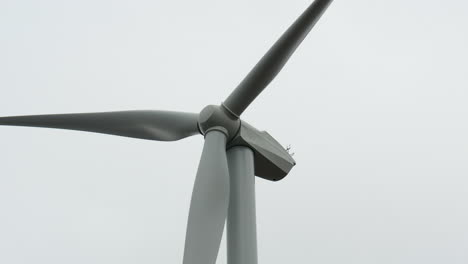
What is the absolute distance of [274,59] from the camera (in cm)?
Result: 728

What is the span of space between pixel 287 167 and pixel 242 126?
3.54ft

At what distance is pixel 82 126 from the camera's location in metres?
7.96

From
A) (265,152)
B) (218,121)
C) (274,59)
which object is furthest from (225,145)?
(274,59)

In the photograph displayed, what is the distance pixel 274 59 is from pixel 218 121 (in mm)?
1214

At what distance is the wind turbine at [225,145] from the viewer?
6734mm

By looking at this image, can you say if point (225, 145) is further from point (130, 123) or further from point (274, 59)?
point (130, 123)

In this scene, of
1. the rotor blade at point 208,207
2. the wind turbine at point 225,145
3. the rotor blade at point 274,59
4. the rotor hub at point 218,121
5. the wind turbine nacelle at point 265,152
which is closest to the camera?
the rotor blade at point 208,207

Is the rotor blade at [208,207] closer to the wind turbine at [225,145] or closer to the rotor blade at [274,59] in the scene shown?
the wind turbine at [225,145]

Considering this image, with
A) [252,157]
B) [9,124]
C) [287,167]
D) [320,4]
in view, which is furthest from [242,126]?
[9,124]

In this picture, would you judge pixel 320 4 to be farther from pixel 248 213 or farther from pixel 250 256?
pixel 250 256

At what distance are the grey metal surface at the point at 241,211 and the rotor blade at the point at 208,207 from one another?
233mm

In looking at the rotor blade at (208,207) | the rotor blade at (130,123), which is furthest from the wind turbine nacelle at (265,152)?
the rotor blade at (130,123)

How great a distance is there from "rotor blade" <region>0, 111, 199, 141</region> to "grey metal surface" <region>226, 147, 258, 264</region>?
853mm

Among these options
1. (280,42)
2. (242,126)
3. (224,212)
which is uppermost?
(280,42)
